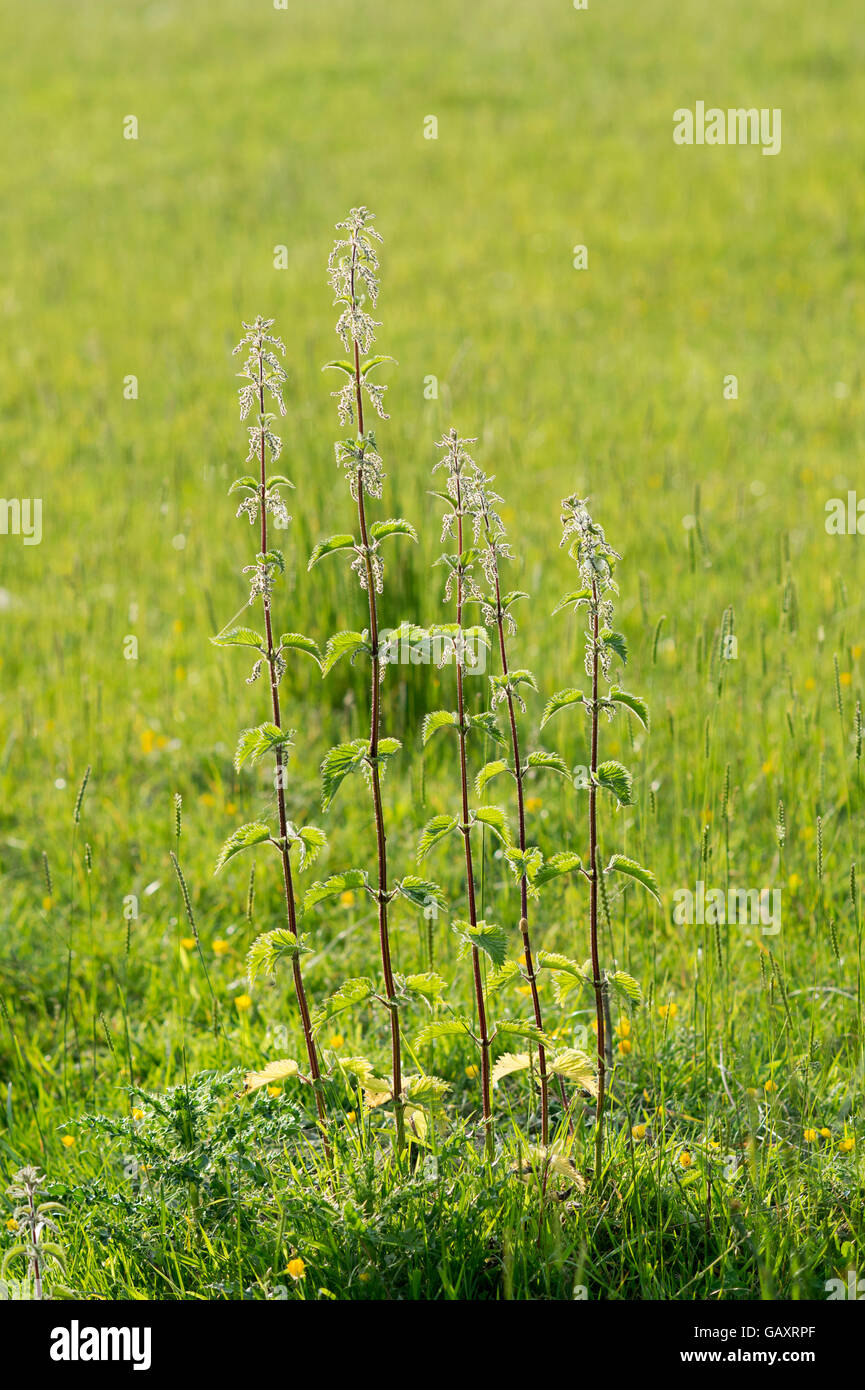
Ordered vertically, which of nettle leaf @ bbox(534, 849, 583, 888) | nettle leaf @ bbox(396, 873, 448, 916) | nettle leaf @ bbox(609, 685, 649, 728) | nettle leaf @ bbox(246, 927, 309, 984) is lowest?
nettle leaf @ bbox(246, 927, 309, 984)

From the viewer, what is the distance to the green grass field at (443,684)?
2.44 metres

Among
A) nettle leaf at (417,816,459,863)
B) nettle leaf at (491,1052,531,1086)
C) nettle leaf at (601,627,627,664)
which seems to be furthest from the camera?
nettle leaf at (491,1052,531,1086)

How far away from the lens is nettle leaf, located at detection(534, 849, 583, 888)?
7.48ft

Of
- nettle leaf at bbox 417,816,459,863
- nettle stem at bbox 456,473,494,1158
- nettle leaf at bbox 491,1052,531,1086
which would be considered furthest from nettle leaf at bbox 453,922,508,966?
nettle leaf at bbox 491,1052,531,1086

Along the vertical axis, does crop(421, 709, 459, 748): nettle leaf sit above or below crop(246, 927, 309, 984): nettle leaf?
above

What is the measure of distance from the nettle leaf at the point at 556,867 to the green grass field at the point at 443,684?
54cm

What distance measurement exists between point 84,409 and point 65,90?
9874mm

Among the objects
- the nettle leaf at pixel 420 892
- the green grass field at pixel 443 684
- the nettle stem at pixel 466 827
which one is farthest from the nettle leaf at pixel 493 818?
the green grass field at pixel 443 684

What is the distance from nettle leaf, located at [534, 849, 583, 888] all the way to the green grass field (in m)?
0.54

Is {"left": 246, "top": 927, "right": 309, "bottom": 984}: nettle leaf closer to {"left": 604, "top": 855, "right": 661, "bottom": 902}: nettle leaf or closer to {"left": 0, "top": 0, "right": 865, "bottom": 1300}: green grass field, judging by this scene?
{"left": 0, "top": 0, "right": 865, "bottom": 1300}: green grass field

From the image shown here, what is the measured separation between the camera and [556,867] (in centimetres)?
231

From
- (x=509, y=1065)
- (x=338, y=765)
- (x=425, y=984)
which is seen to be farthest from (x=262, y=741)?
(x=509, y=1065)
